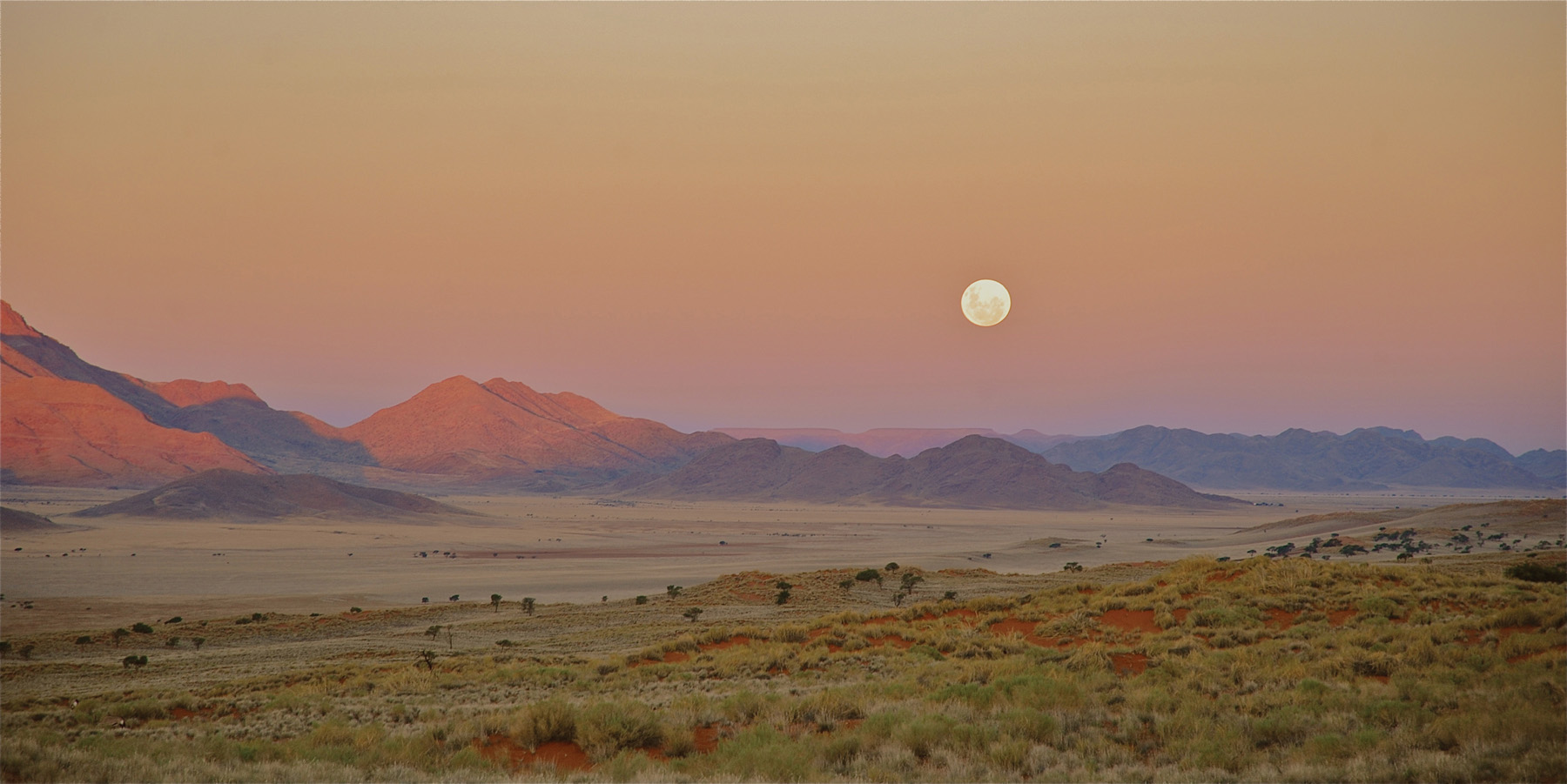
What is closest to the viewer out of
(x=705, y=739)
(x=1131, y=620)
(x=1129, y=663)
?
(x=705, y=739)

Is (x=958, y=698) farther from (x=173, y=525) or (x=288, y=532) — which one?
(x=173, y=525)

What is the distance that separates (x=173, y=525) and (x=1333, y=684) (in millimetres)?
134225

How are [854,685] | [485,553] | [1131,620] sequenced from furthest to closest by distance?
[485,553], [1131,620], [854,685]

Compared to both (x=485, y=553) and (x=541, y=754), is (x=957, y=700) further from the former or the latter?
(x=485, y=553)

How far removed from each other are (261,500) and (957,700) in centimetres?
15145

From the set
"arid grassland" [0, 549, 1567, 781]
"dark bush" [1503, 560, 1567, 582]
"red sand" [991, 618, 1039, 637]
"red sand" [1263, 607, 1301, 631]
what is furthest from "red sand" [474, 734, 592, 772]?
"dark bush" [1503, 560, 1567, 582]

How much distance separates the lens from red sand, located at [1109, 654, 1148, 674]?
14266 mm

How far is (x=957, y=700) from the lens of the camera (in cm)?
1197

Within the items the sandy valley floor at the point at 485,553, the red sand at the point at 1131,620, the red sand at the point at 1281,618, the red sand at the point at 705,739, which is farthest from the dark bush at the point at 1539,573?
the sandy valley floor at the point at 485,553

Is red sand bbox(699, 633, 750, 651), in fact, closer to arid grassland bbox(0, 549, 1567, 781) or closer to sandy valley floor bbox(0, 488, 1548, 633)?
arid grassland bbox(0, 549, 1567, 781)

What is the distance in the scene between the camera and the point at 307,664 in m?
25.7

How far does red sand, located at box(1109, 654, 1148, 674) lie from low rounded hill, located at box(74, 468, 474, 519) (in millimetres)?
140440

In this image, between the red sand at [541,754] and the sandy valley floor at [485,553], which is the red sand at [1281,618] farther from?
the sandy valley floor at [485,553]

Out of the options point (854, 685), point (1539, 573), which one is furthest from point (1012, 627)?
point (1539, 573)
